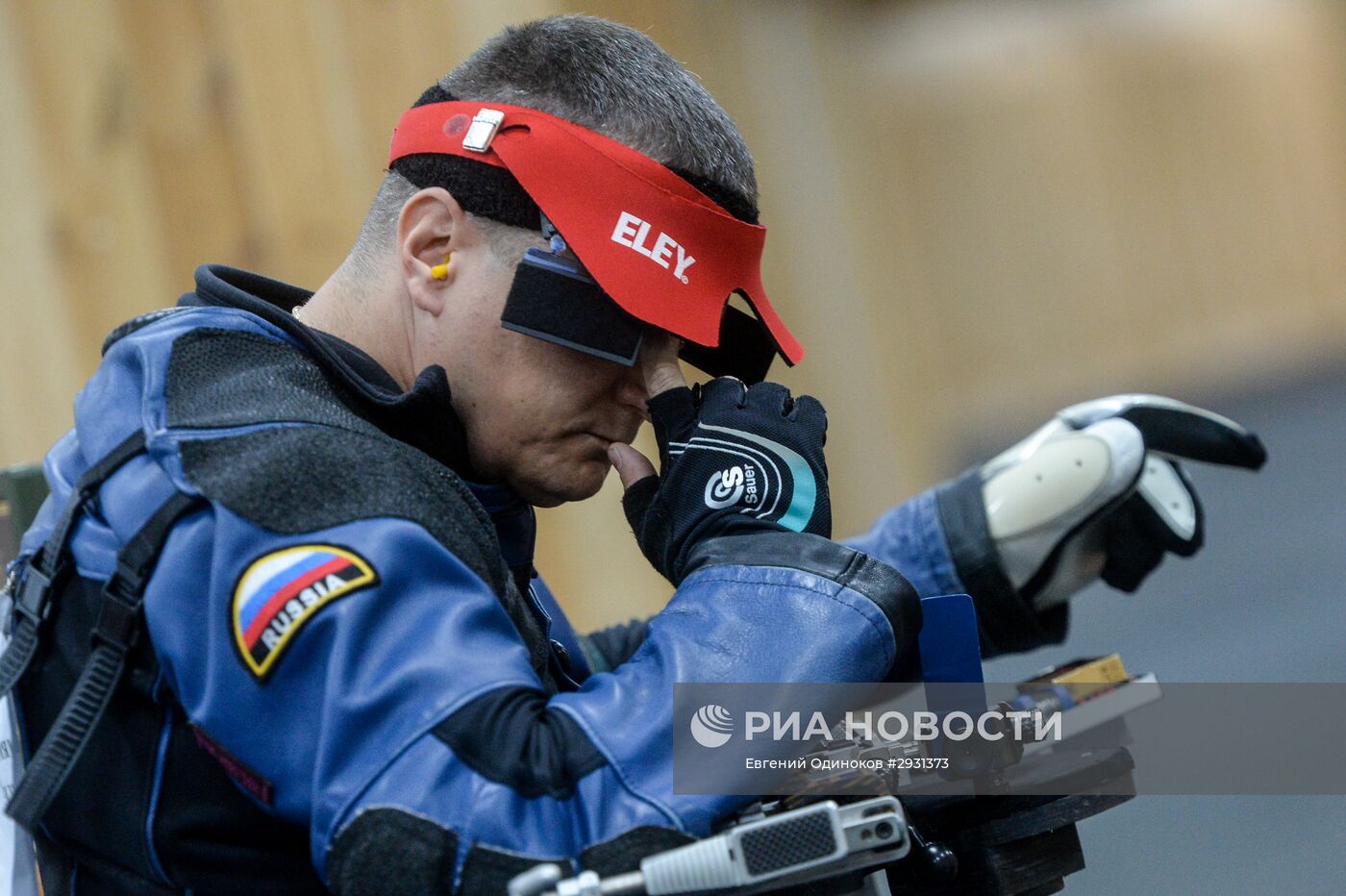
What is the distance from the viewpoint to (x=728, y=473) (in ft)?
3.61

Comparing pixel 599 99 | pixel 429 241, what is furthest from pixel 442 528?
pixel 599 99

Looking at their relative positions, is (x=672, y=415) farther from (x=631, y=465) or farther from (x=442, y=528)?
(x=442, y=528)

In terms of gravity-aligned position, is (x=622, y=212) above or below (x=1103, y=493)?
above

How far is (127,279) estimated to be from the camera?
257 cm

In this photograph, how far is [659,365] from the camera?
1.22 metres

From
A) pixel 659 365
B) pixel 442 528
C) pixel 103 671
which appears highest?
pixel 659 365

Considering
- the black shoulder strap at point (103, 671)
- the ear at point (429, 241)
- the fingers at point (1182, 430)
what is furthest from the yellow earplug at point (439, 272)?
the fingers at point (1182, 430)

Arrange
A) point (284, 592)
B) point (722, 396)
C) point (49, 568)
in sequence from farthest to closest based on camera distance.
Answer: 1. point (722, 396)
2. point (49, 568)
3. point (284, 592)

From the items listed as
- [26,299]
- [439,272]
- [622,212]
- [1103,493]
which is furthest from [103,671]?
[26,299]

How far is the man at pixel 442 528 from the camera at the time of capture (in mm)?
875

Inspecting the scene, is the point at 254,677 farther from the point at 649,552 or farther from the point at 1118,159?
the point at 1118,159

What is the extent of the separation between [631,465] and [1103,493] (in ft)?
2.17

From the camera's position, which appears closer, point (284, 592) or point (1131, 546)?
point (284, 592)

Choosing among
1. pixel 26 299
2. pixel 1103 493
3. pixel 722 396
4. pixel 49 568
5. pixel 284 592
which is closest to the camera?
pixel 284 592
